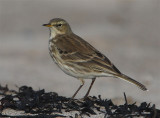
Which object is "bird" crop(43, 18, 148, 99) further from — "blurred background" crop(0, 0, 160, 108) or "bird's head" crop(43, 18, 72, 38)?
"blurred background" crop(0, 0, 160, 108)

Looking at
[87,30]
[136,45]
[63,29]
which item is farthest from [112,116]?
[87,30]

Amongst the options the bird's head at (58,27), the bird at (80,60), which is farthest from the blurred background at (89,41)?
the bird's head at (58,27)

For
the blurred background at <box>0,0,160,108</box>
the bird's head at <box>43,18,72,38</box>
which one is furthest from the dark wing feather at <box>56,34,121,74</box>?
the blurred background at <box>0,0,160,108</box>

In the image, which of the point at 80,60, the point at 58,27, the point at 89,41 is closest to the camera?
the point at 80,60

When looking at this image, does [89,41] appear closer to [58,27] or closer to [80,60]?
[58,27]

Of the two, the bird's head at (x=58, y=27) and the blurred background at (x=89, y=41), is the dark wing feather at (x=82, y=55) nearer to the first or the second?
the bird's head at (x=58, y=27)

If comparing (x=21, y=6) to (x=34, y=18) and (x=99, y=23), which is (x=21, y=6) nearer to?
(x=34, y=18)

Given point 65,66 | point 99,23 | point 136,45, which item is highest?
point 99,23

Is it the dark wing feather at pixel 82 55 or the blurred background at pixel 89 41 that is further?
the blurred background at pixel 89 41

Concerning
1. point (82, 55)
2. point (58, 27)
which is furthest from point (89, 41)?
point (82, 55)
